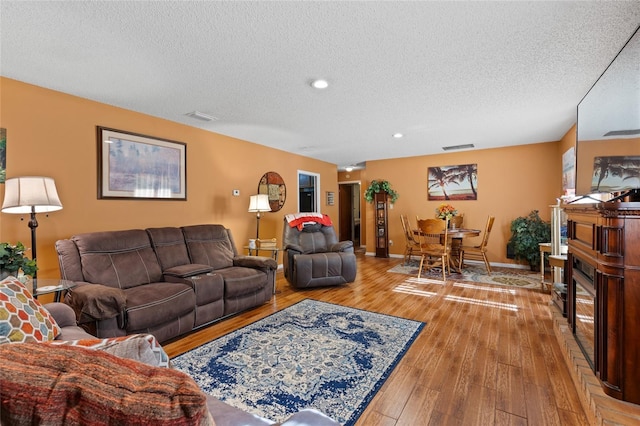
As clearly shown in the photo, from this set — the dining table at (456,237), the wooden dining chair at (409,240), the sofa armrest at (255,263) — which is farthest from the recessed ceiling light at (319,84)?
the wooden dining chair at (409,240)

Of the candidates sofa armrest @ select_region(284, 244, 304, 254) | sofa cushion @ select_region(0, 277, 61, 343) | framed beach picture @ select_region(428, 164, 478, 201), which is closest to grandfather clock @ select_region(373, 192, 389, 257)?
framed beach picture @ select_region(428, 164, 478, 201)

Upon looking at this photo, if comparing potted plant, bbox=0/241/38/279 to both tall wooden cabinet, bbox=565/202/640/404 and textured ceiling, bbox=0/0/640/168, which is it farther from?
tall wooden cabinet, bbox=565/202/640/404

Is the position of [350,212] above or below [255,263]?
above

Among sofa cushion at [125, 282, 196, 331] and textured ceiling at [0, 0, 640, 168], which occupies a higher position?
textured ceiling at [0, 0, 640, 168]

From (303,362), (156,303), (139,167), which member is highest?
(139,167)

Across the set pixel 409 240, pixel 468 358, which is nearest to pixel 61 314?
pixel 468 358

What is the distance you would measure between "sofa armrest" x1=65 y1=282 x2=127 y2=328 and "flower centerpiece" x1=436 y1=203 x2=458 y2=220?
4.96 m

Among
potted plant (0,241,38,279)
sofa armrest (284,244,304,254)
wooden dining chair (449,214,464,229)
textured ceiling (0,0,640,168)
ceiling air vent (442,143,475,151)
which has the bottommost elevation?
sofa armrest (284,244,304,254)

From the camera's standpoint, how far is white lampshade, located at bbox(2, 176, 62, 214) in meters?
2.20

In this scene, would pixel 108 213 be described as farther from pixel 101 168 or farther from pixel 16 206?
pixel 16 206

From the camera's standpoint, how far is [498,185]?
18.3ft

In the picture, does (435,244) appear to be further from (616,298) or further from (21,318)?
(21,318)

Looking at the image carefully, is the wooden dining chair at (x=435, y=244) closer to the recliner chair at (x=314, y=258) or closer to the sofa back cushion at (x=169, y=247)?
the recliner chair at (x=314, y=258)

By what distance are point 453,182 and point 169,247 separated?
5349 mm
